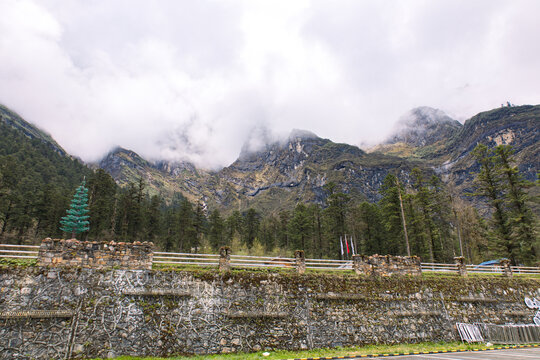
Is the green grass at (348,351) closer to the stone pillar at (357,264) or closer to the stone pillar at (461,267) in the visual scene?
the stone pillar at (357,264)

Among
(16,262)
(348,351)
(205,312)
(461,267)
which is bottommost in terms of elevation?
(348,351)

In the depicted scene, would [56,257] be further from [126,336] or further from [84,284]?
[126,336]

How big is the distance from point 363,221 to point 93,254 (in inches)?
1612

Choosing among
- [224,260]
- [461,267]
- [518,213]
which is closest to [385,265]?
[461,267]

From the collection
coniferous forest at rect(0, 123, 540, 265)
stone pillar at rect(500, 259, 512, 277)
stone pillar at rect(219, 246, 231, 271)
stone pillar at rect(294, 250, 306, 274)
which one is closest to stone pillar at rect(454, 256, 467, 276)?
stone pillar at rect(500, 259, 512, 277)

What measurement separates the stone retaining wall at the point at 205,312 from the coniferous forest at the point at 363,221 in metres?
17.5

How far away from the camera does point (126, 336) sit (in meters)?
11.1

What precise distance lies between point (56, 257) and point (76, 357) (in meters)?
4.06

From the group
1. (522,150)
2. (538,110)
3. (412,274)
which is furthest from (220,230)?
(538,110)

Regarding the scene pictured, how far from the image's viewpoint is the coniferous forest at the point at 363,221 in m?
28.9

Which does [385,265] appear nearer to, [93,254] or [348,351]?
[348,351]

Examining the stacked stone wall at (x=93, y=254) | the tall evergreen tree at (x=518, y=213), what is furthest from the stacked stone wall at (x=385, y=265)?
the tall evergreen tree at (x=518, y=213)

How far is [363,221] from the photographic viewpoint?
150 feet

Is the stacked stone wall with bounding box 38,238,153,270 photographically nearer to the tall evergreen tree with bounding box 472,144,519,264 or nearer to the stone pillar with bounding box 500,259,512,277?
the stone pillar with bounding box 500,259,512,277
